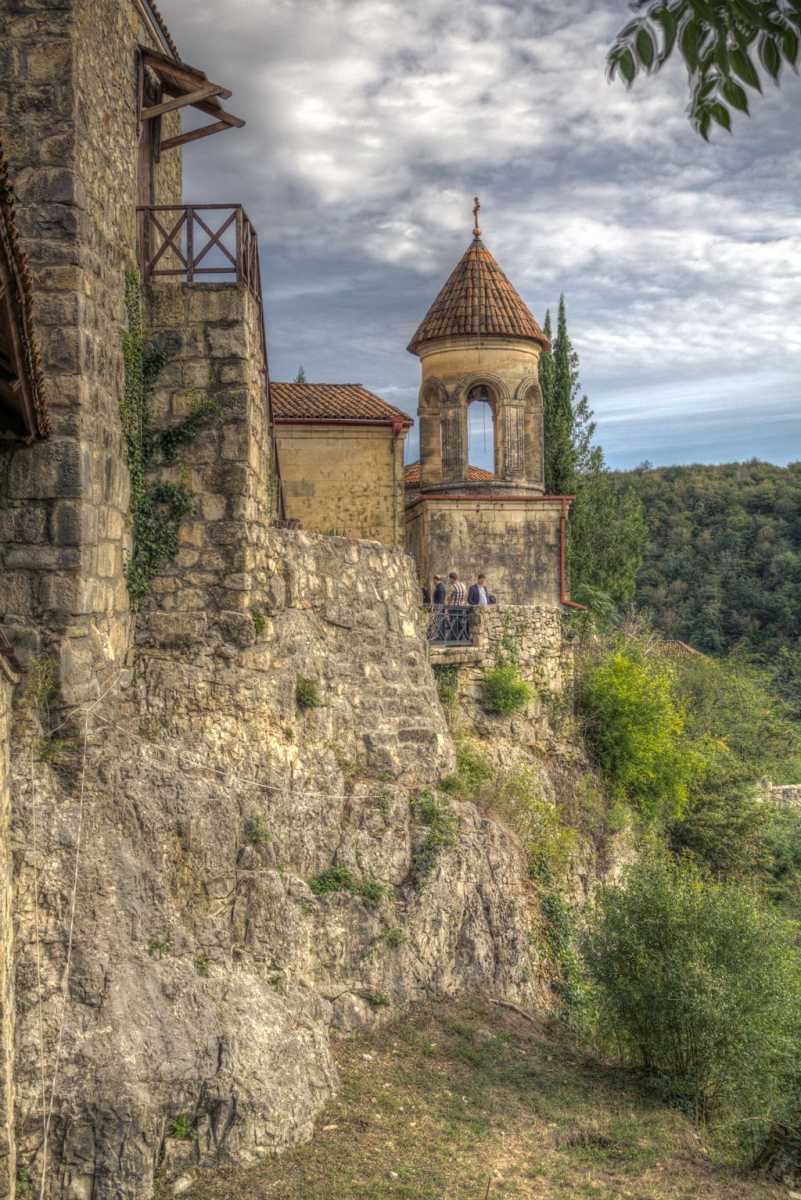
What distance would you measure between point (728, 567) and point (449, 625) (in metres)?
38.5

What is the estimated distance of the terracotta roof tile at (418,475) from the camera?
21375 millimetres

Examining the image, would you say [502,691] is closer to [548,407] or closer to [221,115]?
[221,115]

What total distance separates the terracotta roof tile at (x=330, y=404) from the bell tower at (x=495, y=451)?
1088 mm

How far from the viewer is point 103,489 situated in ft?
33.2

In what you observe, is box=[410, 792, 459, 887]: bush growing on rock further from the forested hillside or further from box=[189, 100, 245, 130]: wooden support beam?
the forested hillside

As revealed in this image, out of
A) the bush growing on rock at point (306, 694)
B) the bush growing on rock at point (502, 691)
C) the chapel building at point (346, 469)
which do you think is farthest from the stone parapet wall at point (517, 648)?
the bush growing on rock at point (306, 694)

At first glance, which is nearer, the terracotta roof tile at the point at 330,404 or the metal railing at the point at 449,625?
the metal railing at the point at 449,625

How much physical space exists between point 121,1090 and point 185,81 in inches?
386

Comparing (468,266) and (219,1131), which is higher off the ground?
(468,266)

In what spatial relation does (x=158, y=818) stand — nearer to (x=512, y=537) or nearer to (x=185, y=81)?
(x=185, y=81)

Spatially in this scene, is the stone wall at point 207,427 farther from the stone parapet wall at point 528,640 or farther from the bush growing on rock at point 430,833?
the stone parapet wall at point 528,640

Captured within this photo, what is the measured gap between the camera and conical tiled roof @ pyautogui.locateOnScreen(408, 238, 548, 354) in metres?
20.9

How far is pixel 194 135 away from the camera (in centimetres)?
1328

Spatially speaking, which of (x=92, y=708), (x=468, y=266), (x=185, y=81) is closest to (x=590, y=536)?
(x=468, y=266)
